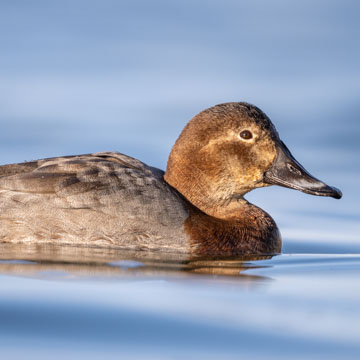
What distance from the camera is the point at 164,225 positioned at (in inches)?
289

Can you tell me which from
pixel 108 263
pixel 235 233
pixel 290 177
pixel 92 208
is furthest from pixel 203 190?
pixel 108 263

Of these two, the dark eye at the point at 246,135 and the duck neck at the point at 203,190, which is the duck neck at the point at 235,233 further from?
the dark eye at the point at 246,135

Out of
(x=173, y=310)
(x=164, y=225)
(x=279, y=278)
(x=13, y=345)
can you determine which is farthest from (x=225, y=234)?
(x=13, y=345)

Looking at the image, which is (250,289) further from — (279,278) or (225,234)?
(225,234)

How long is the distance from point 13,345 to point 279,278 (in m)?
2.55

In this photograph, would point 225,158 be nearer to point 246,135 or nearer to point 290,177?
point 246,135

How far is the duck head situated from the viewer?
808 centimetres

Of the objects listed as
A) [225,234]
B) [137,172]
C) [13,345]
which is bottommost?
[13,345]

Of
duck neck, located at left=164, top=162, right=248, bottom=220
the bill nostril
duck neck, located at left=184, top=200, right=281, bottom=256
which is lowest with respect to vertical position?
duck neck, located at left=184, top=200, right=281, bottom=256

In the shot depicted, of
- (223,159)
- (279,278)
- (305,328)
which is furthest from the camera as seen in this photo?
(223,159)

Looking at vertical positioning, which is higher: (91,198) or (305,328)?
(91,198)

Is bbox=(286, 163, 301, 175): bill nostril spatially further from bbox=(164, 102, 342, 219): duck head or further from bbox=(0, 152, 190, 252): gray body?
bbox=(0, 152, 190, 252): gray body

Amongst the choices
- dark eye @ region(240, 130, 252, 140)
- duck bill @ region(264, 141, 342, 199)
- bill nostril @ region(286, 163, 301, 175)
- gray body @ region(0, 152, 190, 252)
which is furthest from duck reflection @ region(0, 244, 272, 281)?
dark eye @ region(240, 130, 252, 140)

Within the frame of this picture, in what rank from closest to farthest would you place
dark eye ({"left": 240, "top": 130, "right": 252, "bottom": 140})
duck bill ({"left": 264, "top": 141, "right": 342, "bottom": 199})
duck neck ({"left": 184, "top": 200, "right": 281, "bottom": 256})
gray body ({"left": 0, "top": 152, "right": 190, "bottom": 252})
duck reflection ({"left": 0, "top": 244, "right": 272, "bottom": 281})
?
duck reflection ({"left": 0, "top": 244, "right": 272, "bottom": 281}), gray body ({"left": 0, "top": 152, "right": 190, "bottom": 252}), duck neck ({"left": 184, "top": 200, "right": 281, "bottom": 256}), dark eye ({"left": 240, "top": 130, "right": 252, "bottom": 140}), duck bill ({"left": 264, "top": 141, "right": 342, "bottom": 199})
